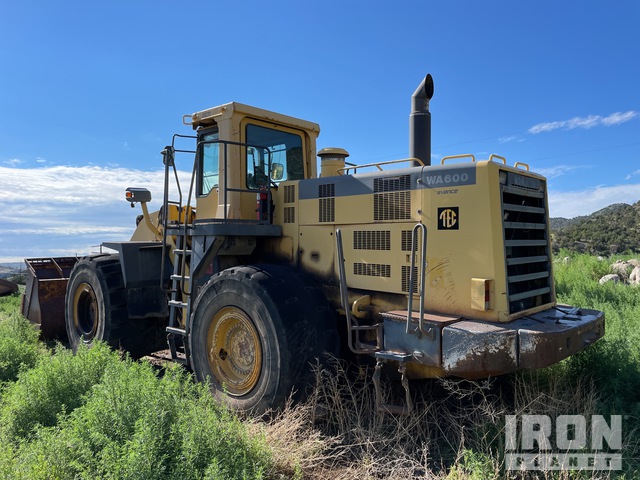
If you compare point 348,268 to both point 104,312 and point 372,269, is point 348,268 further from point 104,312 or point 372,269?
point 104,312

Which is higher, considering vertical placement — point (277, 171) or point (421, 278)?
point (277, 171)

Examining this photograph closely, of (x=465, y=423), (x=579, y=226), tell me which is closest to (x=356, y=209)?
(x=465, y=423)

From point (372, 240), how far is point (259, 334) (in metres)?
1.45

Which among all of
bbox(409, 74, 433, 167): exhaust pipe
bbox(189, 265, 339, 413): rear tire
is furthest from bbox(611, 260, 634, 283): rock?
bbox(189, 265, 339, 413): rear tire

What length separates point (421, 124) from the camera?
5.52m

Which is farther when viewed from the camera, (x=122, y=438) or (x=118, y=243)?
(x=118, y=243)

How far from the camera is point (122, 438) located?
347cm

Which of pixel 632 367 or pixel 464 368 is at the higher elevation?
pixel 464 368

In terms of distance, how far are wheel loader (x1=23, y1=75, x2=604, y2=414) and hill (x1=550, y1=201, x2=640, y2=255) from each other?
18304 millimetres

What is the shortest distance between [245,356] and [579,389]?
3271 mm

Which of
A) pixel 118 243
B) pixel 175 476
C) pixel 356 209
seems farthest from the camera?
pixel 118 243

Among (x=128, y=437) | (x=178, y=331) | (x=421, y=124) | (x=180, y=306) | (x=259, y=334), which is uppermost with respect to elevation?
(x=421, y=124)

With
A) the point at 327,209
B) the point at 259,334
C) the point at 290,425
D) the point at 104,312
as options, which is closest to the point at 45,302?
the point at 104,312

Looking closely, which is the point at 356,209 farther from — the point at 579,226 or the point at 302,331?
the point at 579,226
